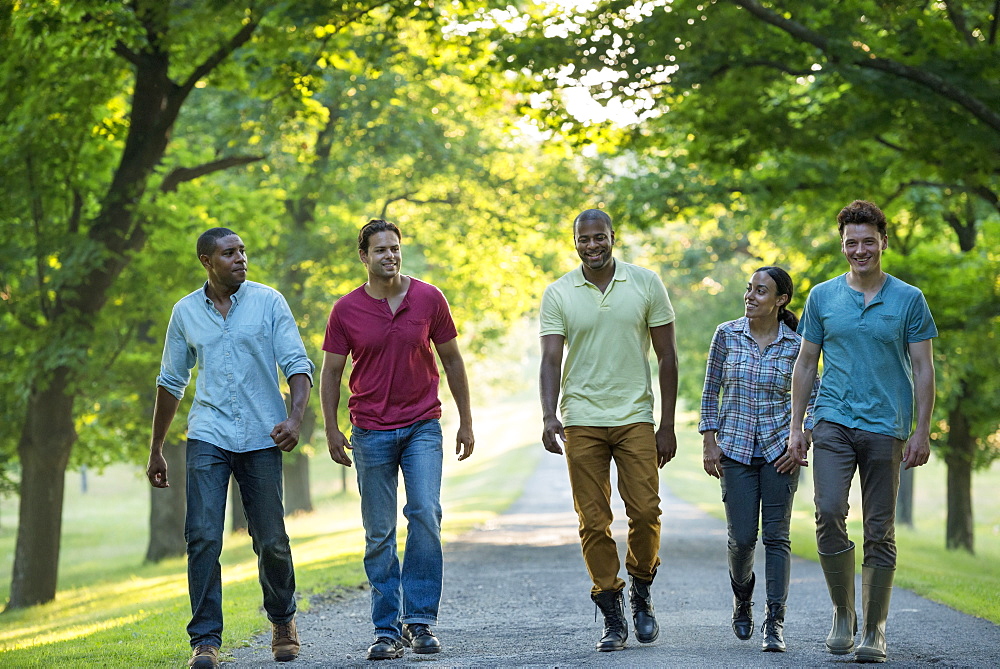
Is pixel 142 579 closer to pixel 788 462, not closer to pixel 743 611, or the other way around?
Answer: pixel 743 611

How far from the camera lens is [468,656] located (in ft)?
21.1

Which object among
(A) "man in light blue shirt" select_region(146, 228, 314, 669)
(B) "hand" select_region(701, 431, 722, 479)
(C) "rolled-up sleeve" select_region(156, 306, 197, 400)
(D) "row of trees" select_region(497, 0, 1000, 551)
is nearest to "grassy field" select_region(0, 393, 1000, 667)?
(A) "man in light blue shirt" select_region(146, 228, 314, 669)

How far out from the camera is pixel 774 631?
21.4 ft

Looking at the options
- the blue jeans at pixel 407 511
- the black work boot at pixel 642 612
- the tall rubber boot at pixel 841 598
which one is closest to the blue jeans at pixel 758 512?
the tall rubber boot at pixel 841 598

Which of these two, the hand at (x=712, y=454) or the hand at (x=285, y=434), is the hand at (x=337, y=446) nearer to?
the hand at (x=285, y=434)

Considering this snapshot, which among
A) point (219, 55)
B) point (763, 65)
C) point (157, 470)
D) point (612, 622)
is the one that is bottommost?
point (612, 622)

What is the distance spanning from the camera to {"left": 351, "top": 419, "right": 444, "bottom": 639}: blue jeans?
6.51 metres

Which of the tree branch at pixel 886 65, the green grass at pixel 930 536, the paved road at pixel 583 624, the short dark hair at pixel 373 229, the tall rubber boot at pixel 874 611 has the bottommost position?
the green grass at pixel 930 536

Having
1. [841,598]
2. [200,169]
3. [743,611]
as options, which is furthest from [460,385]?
[200,169]

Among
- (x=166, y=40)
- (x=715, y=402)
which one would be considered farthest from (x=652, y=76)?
(x=715, y=402)

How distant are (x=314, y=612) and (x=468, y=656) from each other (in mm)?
3014

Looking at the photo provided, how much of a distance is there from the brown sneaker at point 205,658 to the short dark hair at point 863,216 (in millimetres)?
3873

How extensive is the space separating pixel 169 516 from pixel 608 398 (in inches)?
655

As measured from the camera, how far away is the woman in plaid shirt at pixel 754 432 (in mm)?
6773
